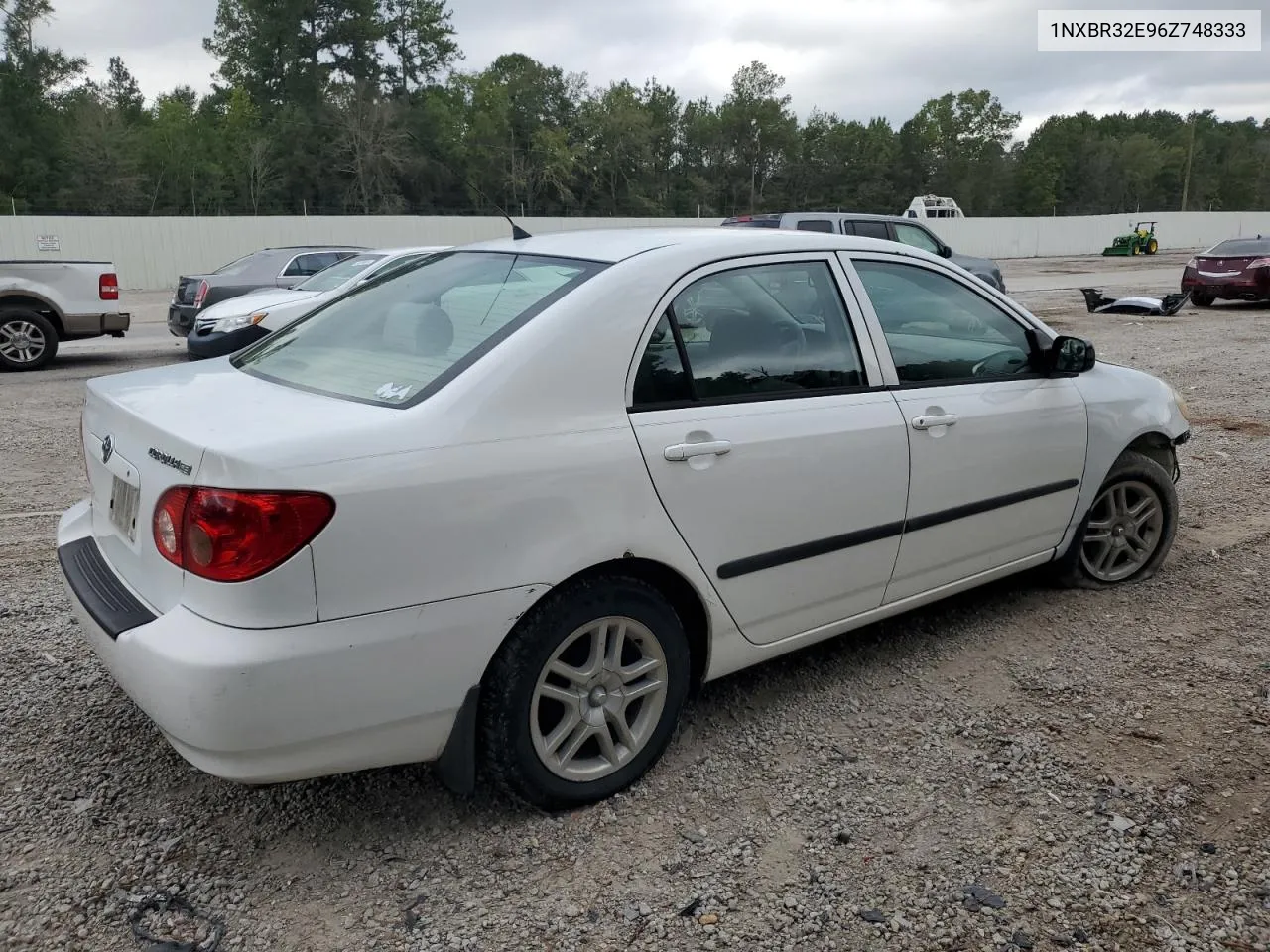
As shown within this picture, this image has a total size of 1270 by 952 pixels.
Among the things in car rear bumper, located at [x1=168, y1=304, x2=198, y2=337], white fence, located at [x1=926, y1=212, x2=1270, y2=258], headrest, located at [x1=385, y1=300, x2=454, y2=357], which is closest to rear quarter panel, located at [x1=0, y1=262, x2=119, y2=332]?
car rear bumper, located at [x1=168, y1=304, x2=198, y2=337]

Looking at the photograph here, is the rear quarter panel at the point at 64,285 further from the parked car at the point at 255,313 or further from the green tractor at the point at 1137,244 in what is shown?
the green tractor at the point at 1137,244

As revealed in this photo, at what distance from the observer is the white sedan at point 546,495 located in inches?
90.0

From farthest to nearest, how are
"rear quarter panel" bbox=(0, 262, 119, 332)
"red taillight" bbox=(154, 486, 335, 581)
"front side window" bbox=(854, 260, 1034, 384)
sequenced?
"rear quarter panel" bbox=(0, 262, 119, 332)
"front side window" bbox=(854, 260, 1034, 384)
"red taillight" bbox=(154, 486, 335, 581)

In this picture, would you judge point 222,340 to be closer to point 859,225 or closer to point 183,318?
point 183,318

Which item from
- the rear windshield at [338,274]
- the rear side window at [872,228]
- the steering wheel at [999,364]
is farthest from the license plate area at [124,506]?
the rear side window at [872,228]

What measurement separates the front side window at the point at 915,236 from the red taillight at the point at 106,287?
10.6m

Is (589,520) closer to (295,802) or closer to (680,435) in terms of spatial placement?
(680,435)

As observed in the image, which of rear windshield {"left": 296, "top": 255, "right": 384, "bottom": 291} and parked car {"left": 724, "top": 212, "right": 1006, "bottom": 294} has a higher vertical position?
parked car {"left": 724, "top": 212, "right": 1006, "bottom": 294}

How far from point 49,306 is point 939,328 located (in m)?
11.5

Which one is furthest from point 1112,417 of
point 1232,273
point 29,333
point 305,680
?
point 1232,273

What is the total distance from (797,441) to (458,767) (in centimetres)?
136

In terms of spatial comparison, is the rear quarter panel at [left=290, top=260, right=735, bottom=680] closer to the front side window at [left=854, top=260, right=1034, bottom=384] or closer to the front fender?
the front side window at [left=854, top=260, right=1034, bottom=384]

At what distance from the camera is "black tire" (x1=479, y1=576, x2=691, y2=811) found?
101 inches

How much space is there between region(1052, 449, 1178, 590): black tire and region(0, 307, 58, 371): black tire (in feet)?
38.5
